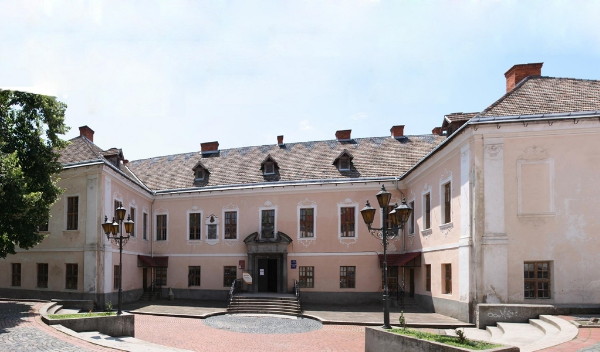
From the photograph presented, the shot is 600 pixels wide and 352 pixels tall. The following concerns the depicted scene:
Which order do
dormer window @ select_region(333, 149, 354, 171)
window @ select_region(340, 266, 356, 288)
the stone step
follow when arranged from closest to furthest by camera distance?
the stone step < window @ select_region(340, 266, 356, 288) < dormer window @ select_region(333, 149, 354, 171)

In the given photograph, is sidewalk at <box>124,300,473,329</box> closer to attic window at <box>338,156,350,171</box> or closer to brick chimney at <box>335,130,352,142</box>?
attic window at <box>338,156,350,171</box>

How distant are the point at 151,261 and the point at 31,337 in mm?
16114

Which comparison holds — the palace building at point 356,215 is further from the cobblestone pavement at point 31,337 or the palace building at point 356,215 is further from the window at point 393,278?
the cobblestone pavement at point 31,337

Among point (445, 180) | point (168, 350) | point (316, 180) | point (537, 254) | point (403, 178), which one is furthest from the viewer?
point (316, 180)

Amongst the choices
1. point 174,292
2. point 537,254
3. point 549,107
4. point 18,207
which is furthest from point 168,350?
point 174,292

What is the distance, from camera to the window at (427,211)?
2280 centimetres

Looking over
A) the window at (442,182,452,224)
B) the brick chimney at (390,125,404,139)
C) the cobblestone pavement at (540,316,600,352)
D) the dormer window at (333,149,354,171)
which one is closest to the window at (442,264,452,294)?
the window at (442,182,452,224)

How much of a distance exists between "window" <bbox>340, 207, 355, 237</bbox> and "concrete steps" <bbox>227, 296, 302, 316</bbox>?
4972 millimetres

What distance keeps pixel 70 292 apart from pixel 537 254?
2040cm

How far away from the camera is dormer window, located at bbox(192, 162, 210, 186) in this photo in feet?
101

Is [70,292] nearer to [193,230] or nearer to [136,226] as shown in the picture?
[136,226]

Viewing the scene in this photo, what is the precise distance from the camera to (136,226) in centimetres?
2752

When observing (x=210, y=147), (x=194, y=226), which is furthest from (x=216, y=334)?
(x=210, y=147)

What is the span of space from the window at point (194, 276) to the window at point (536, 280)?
1865 centimetres
